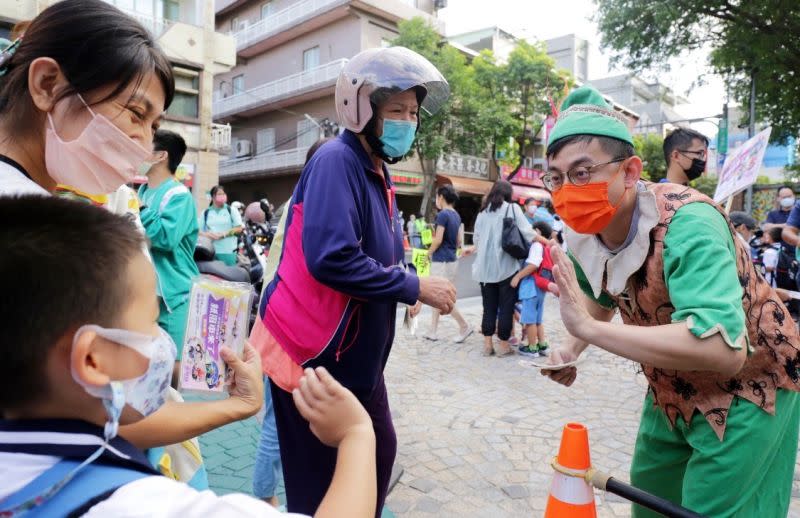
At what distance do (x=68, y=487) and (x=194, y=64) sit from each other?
20464mm

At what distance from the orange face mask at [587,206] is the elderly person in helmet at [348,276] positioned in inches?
19.1

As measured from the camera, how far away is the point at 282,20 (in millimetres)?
27266

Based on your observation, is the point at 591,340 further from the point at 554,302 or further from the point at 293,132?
the point at 293,132

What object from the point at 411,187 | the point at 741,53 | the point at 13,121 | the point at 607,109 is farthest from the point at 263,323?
the point at 411,187

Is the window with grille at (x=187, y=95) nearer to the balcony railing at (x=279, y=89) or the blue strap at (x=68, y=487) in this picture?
the balcony railing at (x=279, y=89)

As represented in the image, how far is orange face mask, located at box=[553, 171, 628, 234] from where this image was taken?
70.2 inches

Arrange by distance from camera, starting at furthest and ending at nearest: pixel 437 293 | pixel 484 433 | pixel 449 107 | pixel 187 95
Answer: pixel 449 107
pixel 187 95
pixel 484 433
pixel 437 293

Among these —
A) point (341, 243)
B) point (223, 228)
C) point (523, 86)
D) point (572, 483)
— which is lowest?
point (572, 483)

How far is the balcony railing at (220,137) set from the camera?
67.1 ft

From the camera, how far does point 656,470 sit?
1905 mm

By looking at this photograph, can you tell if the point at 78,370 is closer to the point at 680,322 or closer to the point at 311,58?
the point at 680,322

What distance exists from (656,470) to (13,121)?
216cm

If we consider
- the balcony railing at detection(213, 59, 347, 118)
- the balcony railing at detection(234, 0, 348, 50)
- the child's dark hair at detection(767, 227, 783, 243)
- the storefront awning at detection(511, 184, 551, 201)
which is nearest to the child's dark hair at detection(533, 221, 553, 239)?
the child's dark hair at detection(767, 227, 783, 243)

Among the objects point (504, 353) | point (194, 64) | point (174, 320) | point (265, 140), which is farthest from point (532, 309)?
point (265, 140)
